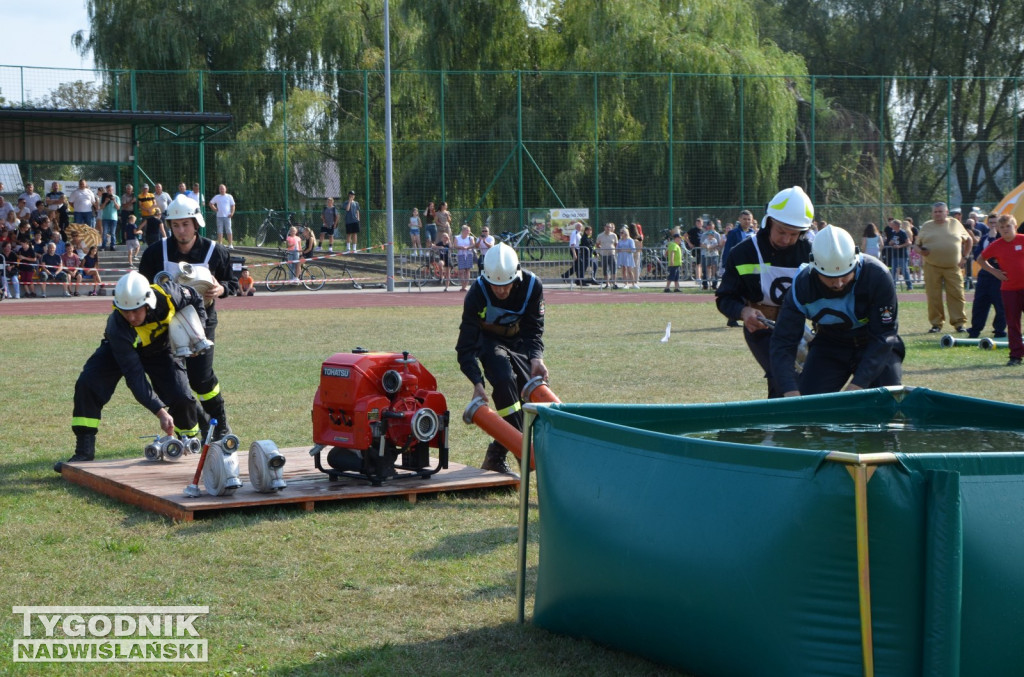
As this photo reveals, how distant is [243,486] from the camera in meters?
8.05

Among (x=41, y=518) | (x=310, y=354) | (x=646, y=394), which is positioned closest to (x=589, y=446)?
(x=41, y=518)

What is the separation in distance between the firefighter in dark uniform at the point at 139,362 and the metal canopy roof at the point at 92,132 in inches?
1031

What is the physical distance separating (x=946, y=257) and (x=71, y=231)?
71.8 feet

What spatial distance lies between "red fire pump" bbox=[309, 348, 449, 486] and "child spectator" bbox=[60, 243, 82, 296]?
2386 centimetres

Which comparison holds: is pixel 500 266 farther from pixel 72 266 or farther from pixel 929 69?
pixel 929 69

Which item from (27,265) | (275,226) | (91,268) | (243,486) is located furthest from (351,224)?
(243,486)

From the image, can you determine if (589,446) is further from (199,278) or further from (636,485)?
(199,278)

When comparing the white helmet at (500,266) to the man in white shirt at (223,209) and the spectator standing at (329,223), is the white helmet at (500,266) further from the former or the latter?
the spectator standing at (329,223)

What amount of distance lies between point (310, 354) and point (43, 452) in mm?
7219

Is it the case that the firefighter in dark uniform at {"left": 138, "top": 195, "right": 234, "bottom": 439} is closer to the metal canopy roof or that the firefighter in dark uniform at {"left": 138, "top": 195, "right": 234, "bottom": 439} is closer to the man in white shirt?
the man in white shirt

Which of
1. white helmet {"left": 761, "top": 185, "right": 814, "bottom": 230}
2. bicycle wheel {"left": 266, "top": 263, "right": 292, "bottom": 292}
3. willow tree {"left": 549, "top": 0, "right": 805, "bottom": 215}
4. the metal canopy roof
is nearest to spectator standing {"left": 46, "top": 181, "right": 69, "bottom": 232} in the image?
the metal canopy roof

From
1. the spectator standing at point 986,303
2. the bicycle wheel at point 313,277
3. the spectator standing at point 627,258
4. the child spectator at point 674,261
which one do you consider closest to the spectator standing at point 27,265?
the bicycle wheel at point 313,277

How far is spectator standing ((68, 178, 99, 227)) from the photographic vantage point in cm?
3225

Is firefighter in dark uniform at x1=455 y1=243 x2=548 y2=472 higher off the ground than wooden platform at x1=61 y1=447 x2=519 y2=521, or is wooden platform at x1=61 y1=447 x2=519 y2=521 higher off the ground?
firefighter in dark uniform at x1=455 y1=243 x2=548 y2=472
